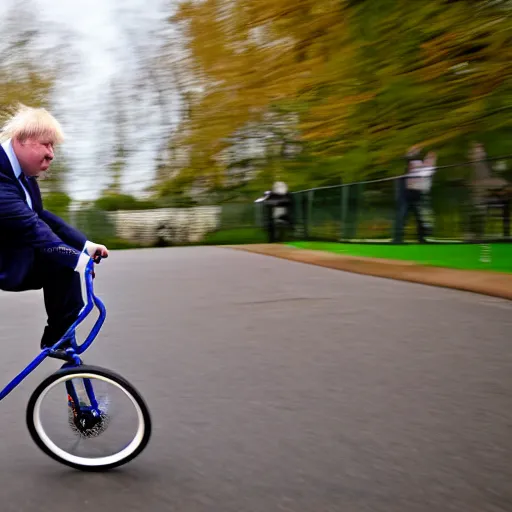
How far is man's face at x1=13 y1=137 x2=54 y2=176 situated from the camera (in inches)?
138

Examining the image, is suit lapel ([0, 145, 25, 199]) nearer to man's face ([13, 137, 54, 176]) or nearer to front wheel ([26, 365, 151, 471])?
man's face ([13, 137, 54, 176])

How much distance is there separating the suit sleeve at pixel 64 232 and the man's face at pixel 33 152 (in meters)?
0.25

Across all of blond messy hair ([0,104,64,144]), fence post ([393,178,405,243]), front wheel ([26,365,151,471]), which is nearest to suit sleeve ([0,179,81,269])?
blond messy hair ([0,104,64,144])

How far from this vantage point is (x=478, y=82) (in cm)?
1023

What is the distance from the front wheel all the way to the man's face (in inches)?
33.1

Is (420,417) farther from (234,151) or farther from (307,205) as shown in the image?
(234,151)

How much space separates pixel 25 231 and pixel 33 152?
1.09 feet

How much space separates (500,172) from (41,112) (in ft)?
30.1

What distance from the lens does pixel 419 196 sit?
1374 centimetres

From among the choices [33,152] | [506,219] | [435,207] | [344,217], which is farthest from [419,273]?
[33,152]

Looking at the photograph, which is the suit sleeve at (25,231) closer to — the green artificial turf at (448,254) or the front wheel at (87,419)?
the front wheel at (87,419)

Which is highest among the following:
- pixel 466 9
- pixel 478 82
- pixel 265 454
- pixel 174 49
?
pixel 174 49

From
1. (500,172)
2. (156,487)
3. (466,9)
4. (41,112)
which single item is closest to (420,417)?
(156,487)

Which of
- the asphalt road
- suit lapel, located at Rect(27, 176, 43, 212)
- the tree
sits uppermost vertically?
the tree
